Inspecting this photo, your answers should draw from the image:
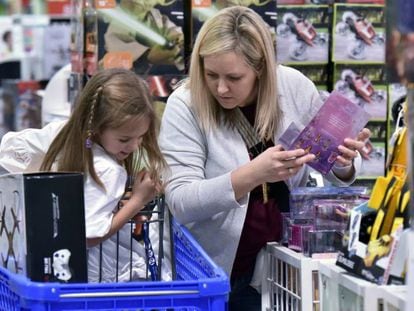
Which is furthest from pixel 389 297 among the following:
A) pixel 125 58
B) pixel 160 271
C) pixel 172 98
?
pixel 125 58

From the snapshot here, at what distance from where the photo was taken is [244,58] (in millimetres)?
2891

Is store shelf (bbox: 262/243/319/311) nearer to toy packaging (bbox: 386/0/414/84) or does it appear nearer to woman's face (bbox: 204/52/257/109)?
woman's face (bbox: 204/52/257/109)

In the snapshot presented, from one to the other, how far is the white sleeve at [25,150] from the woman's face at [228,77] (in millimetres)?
500

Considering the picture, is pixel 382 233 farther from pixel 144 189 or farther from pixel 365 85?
pixel 365 85

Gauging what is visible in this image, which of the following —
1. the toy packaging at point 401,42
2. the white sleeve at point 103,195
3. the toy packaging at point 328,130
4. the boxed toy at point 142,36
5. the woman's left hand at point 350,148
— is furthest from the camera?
the boxed toy at point 142,36

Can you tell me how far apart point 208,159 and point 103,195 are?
0.48m

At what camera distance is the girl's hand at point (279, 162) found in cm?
272

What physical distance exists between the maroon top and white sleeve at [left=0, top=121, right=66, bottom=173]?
638 millimetres

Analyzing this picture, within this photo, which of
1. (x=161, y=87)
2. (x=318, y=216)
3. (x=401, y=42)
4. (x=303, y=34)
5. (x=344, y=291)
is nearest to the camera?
(x=401, y=42)

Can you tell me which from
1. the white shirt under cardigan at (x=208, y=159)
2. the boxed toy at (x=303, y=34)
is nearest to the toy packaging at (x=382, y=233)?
the white shirt under cardigan at (x=208, y=159)

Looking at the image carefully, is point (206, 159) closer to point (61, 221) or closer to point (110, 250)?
point (110, 250)

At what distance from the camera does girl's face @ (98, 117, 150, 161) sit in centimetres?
274

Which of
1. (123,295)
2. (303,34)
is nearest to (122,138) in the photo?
(123,295)

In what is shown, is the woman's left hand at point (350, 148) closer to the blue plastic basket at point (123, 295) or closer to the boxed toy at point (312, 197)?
the boxed toy at point (312, 197)
